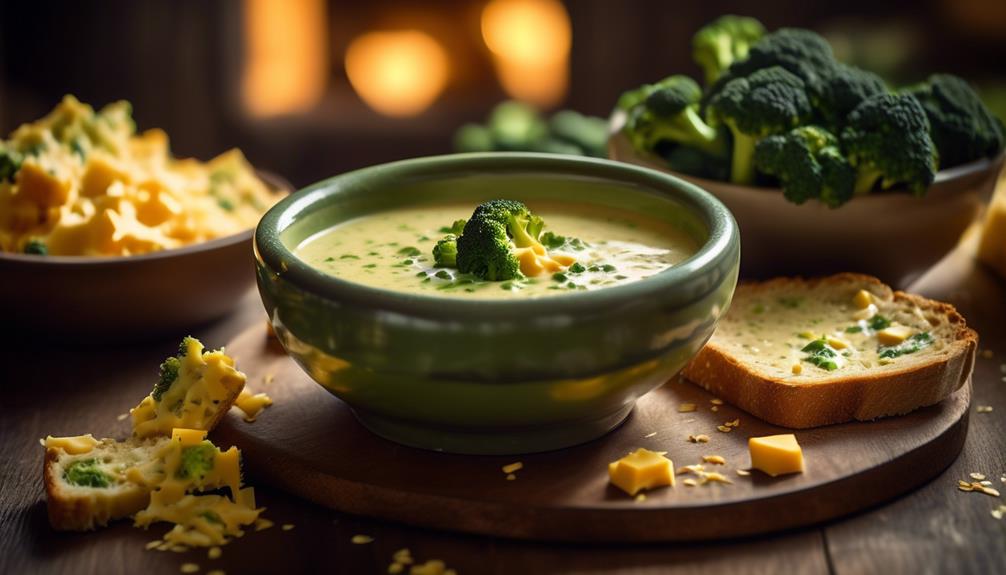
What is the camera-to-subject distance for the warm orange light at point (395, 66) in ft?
22.4

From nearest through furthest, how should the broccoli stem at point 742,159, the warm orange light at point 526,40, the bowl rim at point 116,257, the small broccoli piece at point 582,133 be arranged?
1. the bowl rim at point 116,257
2. the broccoli stem at point 742,159
3. the small broccoli piece at point 582,133
4. the warm orange light at point 526,40

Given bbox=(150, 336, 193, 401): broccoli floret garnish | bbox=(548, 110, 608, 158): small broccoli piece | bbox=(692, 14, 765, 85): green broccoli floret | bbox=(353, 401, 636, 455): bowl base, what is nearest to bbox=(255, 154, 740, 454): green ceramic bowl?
bbox=(353, 401, 636, 455): bowl base

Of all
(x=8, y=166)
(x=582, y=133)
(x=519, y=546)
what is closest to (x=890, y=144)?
(x=582, y=133)

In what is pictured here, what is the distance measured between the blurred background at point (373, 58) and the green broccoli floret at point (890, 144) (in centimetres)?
299

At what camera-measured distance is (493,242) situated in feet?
7.04

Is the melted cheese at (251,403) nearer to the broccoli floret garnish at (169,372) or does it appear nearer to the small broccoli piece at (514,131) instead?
the broccoli floret garnish at (169,372)

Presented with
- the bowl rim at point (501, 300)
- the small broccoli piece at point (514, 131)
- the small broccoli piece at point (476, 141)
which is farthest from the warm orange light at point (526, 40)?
the bowl rim at point (501, 300)

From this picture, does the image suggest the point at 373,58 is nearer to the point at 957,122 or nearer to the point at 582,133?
the point at 582,133

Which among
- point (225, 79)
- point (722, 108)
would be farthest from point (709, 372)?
point (225, 79)

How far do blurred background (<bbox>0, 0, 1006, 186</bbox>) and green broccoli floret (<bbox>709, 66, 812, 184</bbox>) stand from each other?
3051 millimetres

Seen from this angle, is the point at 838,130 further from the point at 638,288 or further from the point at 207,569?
the point at 207,569

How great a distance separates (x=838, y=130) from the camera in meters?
2.90

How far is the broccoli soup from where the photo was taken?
7.09ft

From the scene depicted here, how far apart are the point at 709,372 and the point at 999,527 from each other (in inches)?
25.0
